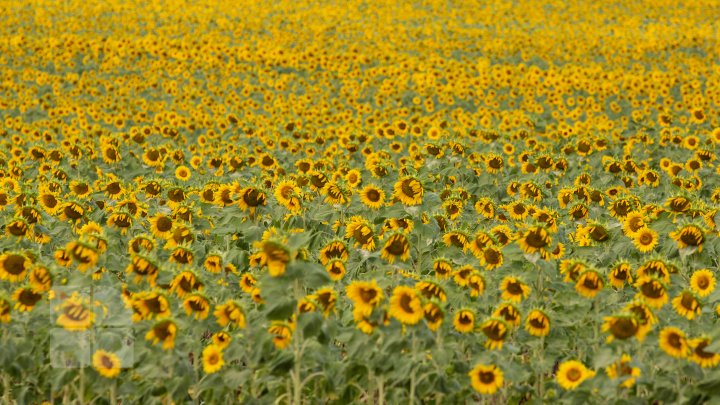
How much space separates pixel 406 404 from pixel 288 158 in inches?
327

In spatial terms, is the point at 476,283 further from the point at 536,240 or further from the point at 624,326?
the point at 624,326

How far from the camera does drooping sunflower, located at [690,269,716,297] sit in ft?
17.3

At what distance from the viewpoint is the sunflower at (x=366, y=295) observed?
4.42 metres

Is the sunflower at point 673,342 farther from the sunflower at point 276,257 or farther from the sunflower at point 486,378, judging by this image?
the sunflower at point 276,257

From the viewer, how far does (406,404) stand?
4.83 metres

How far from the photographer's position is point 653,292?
473 cm

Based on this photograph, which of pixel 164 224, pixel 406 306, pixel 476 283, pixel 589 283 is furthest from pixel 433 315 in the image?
pixel 164 224

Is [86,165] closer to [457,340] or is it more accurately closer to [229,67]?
[457,340]

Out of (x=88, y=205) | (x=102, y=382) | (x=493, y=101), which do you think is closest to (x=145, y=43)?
(x=493, y=101)

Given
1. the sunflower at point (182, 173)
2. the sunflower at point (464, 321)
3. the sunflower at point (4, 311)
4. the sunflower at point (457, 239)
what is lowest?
the sunflower at point (182, 173)

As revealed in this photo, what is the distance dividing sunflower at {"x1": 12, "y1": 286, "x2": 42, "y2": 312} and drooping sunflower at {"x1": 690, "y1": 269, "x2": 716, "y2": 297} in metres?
4.34

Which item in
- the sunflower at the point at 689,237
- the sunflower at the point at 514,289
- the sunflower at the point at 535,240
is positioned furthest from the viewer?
the sunflower at the point at 689,237

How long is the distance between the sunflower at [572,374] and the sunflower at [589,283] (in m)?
0.50

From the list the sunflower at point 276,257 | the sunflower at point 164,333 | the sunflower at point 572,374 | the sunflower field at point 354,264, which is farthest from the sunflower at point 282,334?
the sunflower at point 572,374
